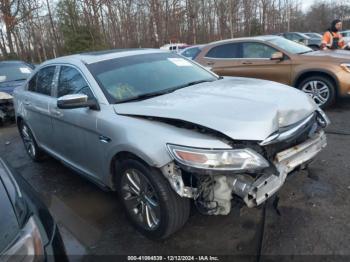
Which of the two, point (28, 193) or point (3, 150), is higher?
point (28, 193)

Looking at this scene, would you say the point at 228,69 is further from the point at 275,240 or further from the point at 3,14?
the point at 3,14

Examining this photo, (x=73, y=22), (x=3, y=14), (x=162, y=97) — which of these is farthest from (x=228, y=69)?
(x=3, y=14)

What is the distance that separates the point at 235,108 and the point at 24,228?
1.75 metres

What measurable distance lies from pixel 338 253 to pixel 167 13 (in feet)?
104

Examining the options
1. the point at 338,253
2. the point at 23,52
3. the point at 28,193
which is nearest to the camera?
the point at 28,193

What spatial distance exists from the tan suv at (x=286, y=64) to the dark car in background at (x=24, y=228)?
577cm

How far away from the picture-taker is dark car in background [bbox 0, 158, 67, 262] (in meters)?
1.60

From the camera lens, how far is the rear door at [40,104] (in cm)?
417

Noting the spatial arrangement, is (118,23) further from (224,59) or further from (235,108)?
(235,108)

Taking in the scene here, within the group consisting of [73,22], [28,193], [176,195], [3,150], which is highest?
[73,22]

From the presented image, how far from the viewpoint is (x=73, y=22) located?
27969 mm

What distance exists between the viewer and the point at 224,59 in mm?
7555

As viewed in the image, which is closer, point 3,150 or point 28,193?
point 28,193

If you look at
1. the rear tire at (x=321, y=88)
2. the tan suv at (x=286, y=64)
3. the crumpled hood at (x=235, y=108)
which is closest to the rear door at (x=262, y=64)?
the tan suv at (x=286, y=64)
